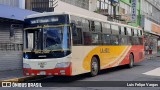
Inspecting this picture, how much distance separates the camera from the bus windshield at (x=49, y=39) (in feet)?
48.9

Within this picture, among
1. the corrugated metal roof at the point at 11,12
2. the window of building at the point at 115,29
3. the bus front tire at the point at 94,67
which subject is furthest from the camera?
the window of building at the point at 115,29

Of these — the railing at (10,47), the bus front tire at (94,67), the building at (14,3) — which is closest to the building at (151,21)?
the building at (14,3)

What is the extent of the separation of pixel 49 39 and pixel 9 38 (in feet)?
20.6

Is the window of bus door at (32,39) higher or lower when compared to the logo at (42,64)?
higher

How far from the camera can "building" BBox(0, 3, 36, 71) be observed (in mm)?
18558

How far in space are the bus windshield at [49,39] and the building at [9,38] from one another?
2961mm

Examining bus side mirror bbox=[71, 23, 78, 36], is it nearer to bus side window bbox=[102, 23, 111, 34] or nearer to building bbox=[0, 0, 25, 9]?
bus side window bbox=[102, 23, 111, 34]

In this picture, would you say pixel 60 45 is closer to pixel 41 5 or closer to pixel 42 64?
pixel 42 64

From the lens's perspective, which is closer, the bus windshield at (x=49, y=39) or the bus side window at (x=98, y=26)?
the bus windshield at (x=49, y=39)

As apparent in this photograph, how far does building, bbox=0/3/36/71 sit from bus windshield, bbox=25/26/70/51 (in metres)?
2.96

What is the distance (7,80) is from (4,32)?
5.58 m

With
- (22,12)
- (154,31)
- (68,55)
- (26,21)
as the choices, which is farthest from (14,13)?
(154,31)

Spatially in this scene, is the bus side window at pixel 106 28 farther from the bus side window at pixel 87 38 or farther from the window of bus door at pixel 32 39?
the window of bus door at pixel 32 39

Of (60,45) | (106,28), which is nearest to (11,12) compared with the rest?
(60,45)
